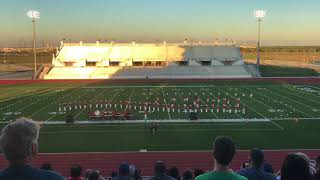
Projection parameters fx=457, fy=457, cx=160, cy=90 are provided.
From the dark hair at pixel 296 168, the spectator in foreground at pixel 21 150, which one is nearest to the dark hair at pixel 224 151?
the dark hair at pixel 296 168

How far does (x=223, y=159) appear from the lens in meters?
3.83

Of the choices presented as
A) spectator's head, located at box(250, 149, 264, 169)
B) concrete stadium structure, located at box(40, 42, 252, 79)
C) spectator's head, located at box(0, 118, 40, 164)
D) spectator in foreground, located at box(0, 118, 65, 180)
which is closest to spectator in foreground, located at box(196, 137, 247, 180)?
spectator in foreground, located at box(0, 118, 65, 180)

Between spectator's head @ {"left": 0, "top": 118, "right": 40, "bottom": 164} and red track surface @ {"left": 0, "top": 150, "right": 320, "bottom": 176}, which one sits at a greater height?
spectator's head @ {"left": 0, "top": 118, "right": 40, "bottom": 164}

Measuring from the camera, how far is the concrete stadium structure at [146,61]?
6075 cm

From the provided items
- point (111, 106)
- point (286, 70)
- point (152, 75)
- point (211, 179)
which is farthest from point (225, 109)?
point (286, 70)

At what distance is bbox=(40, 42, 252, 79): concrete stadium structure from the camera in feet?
199

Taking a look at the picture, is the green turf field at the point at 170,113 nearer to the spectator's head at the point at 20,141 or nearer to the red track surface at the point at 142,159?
the red track surface at the point at 142,159

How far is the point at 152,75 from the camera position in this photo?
60.9m

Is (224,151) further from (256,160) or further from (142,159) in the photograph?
(142,159)

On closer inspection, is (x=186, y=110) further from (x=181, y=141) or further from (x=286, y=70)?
(x=286, y=70)

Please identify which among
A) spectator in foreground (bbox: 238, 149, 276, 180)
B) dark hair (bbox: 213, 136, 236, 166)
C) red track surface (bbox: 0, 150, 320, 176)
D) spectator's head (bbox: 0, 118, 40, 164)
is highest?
spectator's head (bbox: 0, 118, 40, 164)

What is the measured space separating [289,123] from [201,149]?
26.8ft

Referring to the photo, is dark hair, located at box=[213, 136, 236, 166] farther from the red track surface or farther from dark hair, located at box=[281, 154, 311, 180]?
the red track surface

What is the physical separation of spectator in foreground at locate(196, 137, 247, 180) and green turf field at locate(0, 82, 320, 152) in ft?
50.6
